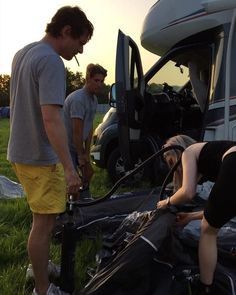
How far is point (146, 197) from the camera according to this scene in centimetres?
559

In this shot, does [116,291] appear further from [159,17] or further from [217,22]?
[159,17]

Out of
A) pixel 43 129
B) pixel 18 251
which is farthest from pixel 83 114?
pixel 43 129

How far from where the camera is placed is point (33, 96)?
11.5ft

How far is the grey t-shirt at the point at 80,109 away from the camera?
18.7 ft

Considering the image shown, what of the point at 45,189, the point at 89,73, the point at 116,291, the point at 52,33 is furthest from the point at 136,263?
the point at 89,73

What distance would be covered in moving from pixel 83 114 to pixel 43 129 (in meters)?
2.18

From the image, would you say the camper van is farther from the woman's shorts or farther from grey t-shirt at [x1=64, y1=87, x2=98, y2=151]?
the woman's shorts

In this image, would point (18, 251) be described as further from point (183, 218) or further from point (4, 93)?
point (4, 93)

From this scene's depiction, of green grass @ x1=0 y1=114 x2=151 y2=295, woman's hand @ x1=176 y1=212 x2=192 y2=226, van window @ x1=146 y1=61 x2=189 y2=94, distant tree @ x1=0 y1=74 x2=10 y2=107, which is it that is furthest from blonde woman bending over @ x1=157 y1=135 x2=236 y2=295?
distant tree @ x1=0 y1=74 x2=10 y2=107

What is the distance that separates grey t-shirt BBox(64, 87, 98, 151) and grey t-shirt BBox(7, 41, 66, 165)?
6.67 feet

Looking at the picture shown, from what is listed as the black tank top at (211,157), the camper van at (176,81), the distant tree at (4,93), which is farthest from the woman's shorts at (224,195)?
the distant tree at (4,93)

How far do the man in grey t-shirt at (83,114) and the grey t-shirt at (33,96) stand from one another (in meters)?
2.03

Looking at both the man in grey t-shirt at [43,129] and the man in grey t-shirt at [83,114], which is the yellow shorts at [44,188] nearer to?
the man in grey t-shirt at [43,129]

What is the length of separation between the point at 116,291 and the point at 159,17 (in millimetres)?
4601
